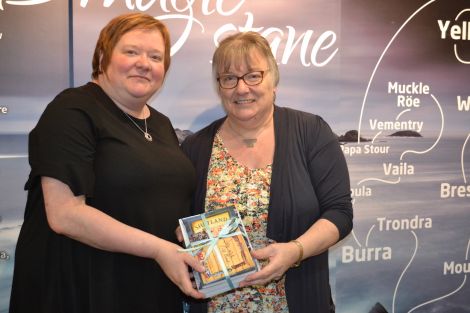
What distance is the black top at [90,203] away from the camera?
1.40 m

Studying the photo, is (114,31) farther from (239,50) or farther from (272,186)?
(272,186)

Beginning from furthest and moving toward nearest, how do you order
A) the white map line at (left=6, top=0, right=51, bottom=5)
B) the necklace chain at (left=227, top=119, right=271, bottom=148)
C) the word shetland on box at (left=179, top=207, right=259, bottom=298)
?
the white map line at (left=6, top=0, right=51, bottom=5) → the necklace chain at (left=227, top=119, right=271, bottom=148) → the word shetland on box at (left=179, top=207, right=259, bottom=298)

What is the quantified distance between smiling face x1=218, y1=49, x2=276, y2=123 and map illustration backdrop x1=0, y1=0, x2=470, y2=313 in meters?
0.70

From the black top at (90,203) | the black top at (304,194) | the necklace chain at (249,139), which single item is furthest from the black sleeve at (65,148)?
the necklace chain at (249,139)

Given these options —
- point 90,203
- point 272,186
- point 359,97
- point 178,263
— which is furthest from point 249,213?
point 359,97

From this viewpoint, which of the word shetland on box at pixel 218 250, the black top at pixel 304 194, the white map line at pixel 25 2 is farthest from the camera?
the white map line at pixel 25 2

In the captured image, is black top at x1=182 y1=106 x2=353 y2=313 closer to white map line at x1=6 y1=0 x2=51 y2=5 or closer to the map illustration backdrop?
the map illustration backdrop

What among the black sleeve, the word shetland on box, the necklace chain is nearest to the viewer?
the black sleeve

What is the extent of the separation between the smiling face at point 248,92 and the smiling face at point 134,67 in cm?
28

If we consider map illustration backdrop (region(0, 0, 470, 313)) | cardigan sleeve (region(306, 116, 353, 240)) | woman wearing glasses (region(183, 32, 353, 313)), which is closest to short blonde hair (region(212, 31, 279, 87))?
woman wearing glasses (region(183, 32, 353, 313))

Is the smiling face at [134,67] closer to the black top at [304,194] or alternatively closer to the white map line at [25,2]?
the black top at [304,194]

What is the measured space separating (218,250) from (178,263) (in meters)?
0.14

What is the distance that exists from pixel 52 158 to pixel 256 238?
30.6 inches

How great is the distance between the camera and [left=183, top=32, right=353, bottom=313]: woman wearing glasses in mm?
1777
